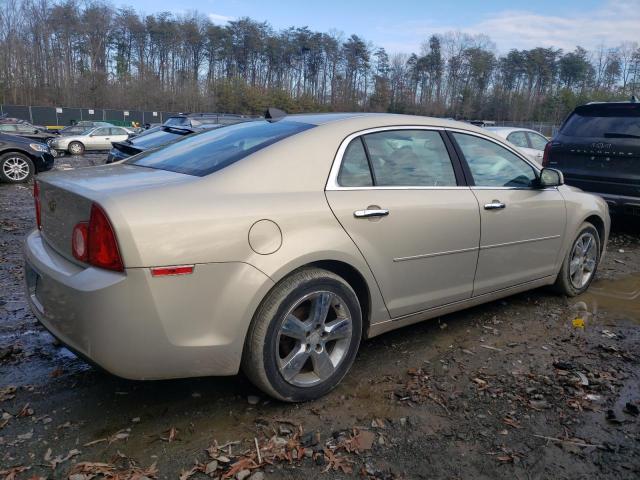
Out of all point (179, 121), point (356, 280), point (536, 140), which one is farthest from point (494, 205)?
point (179, 121)

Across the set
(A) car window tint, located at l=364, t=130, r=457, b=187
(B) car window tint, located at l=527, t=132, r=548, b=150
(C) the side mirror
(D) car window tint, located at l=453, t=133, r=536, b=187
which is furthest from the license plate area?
(B) car window tint, located at l=527, t=132, r=548, b=150

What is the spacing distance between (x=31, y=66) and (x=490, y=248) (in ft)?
250

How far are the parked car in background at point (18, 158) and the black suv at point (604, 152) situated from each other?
11.3m

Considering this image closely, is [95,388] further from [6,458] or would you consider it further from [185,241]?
[185,241]

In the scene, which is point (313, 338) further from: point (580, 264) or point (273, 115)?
point (580, 264)

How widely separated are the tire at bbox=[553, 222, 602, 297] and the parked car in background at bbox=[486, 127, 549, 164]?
6892 mm

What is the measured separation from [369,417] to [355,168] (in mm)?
1422

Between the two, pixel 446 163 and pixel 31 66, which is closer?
pixel 446 163

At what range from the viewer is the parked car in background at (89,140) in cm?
2559

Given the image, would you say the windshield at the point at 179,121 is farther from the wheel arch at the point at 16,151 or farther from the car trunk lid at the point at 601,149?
the car trunk lid at the point at 601,149

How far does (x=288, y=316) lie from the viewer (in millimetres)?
2805

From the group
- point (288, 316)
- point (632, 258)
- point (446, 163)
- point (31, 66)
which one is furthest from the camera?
point (31, 66)

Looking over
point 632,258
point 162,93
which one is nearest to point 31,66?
point 162,93

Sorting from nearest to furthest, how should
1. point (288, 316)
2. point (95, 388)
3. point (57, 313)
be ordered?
point (57, 313) → point (288, 316) → point (95, 388)
